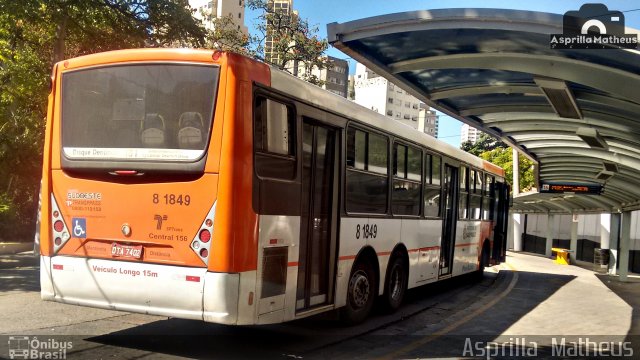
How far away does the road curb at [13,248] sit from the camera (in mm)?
16375

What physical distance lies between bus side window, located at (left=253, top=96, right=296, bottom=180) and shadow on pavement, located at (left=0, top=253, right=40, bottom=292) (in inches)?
244

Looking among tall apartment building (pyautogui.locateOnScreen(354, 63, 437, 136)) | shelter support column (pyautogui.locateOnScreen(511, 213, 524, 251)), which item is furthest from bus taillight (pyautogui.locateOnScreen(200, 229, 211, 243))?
tall apartment building (pyautogui.locateOnScreen(354, 63, 437, 136))

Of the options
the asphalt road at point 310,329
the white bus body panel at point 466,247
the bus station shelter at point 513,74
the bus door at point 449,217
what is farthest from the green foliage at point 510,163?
the asphalt road at point 310,329

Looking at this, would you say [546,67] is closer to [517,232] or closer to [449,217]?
[449,217]

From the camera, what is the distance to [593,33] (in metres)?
6.25

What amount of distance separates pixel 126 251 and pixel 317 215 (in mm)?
2342

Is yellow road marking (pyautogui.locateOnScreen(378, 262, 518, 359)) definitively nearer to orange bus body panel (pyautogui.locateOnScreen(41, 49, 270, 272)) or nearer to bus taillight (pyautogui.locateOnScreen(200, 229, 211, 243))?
orange bus body panel (pyautogui.locateOnScreen(41, 49, 270, 272))

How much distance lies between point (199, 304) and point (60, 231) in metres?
2.00

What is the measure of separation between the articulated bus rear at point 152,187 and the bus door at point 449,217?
669 centimetres

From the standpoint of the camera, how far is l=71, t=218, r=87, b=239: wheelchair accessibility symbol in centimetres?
594

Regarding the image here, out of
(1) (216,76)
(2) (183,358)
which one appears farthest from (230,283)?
(1) (216,76)

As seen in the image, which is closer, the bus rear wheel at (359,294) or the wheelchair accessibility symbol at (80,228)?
the wheelchair accessibility symbol at (80,228)

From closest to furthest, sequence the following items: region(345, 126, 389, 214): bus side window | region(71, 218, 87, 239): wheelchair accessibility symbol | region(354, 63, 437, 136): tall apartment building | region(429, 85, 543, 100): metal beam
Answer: region(71, 218, 87, 239): wheelchair accessibility symbol
region(345, 126, 389, 214): bus side window
region(429, 85, 543, 100): metal beam
region(354, 63, 437, 136): tall apartment building

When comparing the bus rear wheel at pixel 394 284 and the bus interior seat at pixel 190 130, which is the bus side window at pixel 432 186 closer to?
the bus rear wheel at pixel 394 284
